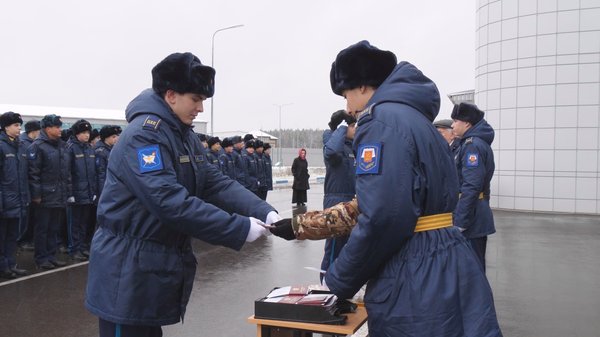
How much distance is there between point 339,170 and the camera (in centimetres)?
598

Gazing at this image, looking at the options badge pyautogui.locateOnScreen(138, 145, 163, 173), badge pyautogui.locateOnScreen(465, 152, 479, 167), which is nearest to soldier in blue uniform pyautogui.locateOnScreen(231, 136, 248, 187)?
badge pyautogui.locateOnScreen(465, 152, 479, 167)

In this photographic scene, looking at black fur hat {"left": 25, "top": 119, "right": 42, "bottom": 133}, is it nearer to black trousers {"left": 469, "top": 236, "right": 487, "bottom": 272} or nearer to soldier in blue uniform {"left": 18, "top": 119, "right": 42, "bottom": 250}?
soldier in blue uniform {"left": 18, "top": 119, "right": 42, "bottom": 250}

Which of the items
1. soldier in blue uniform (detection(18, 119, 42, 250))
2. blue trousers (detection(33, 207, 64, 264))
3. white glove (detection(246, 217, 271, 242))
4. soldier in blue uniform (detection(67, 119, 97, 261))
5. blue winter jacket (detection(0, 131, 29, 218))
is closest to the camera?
white glove (detection(246, 217, 271, 242))

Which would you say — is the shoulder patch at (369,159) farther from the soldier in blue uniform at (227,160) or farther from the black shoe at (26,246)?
the soldier in blue uniform at (227,160)

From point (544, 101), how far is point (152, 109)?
1595 cm

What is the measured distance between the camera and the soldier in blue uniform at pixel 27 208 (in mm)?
7923

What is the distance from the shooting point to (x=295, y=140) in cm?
9088

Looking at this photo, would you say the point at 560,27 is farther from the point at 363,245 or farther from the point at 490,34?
the point at 363,245

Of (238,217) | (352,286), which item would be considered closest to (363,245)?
(352,286)

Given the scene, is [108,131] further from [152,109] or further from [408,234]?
[408,234]

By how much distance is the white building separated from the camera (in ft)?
51.3

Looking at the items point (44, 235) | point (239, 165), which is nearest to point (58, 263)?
point (44, 235)

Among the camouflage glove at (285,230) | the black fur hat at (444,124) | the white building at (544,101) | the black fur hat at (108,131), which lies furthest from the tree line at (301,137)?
the camouflage glove at (285,230)

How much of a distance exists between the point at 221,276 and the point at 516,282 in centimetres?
427
